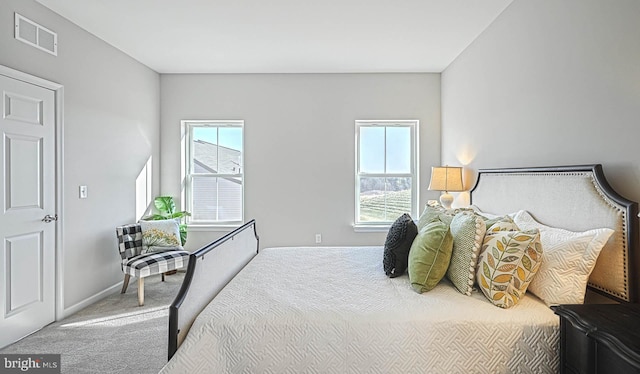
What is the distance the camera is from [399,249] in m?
1.99

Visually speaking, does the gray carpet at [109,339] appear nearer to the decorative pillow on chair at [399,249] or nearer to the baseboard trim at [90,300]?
the baseboard trim at [90,300]

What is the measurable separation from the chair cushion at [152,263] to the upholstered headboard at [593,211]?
3.15 meters

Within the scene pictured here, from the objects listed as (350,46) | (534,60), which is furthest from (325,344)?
(350,46)

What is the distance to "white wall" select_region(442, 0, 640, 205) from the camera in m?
1.54

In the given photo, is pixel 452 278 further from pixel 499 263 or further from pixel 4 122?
pixel 4 122

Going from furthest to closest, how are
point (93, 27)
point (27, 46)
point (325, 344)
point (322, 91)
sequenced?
point (322, 91) < point (93, 27) < point (27, 46) < point (325, 344)

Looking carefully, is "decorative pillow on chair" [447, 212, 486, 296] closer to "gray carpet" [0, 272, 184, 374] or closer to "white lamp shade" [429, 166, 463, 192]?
"white lamp shade" [429, 166, 463, 192]

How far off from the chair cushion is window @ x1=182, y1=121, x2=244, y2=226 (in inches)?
40.7

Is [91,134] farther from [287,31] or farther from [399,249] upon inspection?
[399,249]

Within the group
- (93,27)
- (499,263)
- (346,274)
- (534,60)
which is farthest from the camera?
(93,27)

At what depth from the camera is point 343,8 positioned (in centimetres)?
262

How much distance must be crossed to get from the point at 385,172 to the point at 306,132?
3.93ft

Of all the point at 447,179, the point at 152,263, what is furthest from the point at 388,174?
the point at 152,263

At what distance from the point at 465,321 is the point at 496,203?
1.49m
